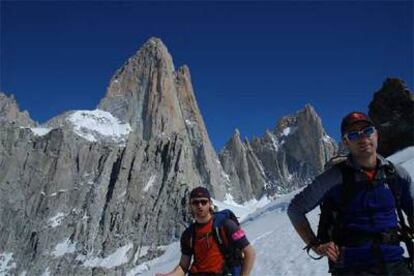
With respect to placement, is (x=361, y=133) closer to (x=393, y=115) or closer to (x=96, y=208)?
(x=393, y=115)

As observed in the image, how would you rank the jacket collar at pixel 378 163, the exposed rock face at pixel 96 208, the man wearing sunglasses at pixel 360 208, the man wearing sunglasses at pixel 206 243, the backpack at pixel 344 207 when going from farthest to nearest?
the exposed rock face at pixel 96 208 < the man wearing sunglasses at pixel 206 243 < the jacket collar at pixel 378 163 < the backpack at pixel 344 207 < the man wearing sunglasses at pixel 360 208

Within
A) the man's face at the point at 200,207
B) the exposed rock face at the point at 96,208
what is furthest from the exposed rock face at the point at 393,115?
the exposed rock face at the point at 96,208

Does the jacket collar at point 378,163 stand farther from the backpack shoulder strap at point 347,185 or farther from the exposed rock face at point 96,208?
the exposed rock face at point 96,208

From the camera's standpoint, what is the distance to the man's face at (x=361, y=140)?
15.6 feet

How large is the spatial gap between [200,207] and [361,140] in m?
2.25

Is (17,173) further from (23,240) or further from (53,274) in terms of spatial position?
(53,274)

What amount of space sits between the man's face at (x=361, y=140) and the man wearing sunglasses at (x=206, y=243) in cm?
181

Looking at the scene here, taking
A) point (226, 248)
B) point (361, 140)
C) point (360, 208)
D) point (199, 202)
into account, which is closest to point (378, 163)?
point (361, 140)

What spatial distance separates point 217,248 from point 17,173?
8054 inches

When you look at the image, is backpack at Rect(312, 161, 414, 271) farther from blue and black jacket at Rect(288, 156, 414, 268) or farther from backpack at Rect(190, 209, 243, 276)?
backpack at Rect(190, 209, 243, 276)

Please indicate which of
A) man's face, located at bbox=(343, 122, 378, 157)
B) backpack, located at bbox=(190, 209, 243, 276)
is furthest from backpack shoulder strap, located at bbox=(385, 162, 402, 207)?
backpack, located at bbox=(190, 209, 243, 276)

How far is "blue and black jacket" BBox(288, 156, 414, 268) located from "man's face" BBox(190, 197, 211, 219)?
161cm

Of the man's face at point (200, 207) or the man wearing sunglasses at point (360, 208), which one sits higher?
the man's face at point (200, 207)

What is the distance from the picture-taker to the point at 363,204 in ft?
15.0
